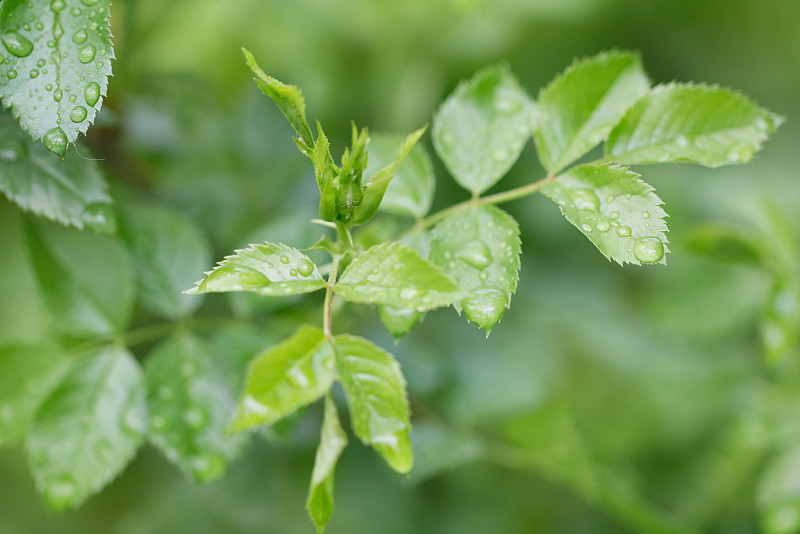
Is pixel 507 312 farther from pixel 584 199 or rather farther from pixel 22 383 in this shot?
pixel 22 383

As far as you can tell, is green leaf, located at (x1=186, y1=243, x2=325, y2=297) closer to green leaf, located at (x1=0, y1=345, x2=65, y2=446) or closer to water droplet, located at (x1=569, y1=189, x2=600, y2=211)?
water droplet, located at (x1=569, y1=189, x2=600, y2=211)

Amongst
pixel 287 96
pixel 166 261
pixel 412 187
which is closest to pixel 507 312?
pixel 412 187

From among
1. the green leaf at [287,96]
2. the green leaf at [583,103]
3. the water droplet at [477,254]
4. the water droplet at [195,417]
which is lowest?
the water droplet at [195,417]

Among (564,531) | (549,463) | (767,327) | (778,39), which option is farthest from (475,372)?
(778,39)

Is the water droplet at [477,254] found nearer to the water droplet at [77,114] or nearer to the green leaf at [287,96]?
the green leaf at [287,96]

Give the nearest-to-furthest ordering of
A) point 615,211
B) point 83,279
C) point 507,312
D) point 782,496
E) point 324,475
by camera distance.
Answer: point 324,475 < point 615,211 < point 83,279 < point 782,496 < point 507,312

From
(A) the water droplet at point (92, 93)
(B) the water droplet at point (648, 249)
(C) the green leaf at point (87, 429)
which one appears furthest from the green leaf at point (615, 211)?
(C) the green leaf at point (87, 429)
